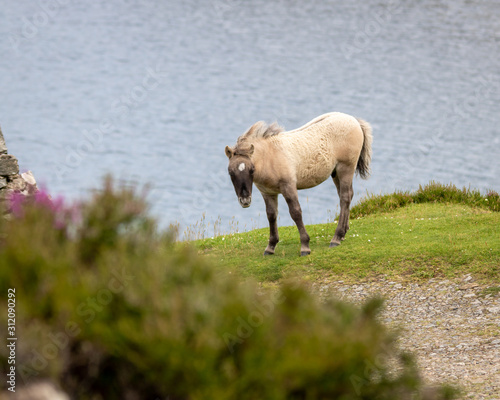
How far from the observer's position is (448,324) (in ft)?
29.6

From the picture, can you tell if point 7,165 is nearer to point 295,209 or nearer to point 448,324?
point 295,209

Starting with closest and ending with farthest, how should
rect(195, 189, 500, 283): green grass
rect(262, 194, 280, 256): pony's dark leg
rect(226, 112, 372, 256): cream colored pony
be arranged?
rect(226, 112, 372, 256): cream colored pony
rect(195, 189, 500, 283): green grass
rect(262, 194, 280, 256): pony's dark leg

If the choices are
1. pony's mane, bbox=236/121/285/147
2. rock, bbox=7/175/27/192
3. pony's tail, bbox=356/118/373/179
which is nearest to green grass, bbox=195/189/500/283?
pony's tail, bbox=356/118/373/179

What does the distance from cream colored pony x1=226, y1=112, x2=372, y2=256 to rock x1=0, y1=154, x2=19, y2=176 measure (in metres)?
3.58

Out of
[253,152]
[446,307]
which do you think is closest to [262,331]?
[446,307]

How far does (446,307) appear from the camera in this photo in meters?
9.58

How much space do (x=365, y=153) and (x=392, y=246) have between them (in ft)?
7.18

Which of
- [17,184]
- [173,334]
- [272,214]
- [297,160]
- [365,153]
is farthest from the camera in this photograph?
[365,153]

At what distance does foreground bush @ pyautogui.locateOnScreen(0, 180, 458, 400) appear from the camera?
3.30m

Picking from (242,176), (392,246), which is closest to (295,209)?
(242,176)

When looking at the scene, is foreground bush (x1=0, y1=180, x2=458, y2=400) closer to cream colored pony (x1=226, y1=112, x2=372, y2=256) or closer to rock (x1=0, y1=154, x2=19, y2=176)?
rock (x1=0, y1=154, x2=19, y2=176)

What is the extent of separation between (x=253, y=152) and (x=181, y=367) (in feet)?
25.9

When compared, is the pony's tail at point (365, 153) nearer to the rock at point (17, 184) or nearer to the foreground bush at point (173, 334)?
the rock at point (17, 184)

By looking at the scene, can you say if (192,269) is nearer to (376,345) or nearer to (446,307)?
(376,345)
